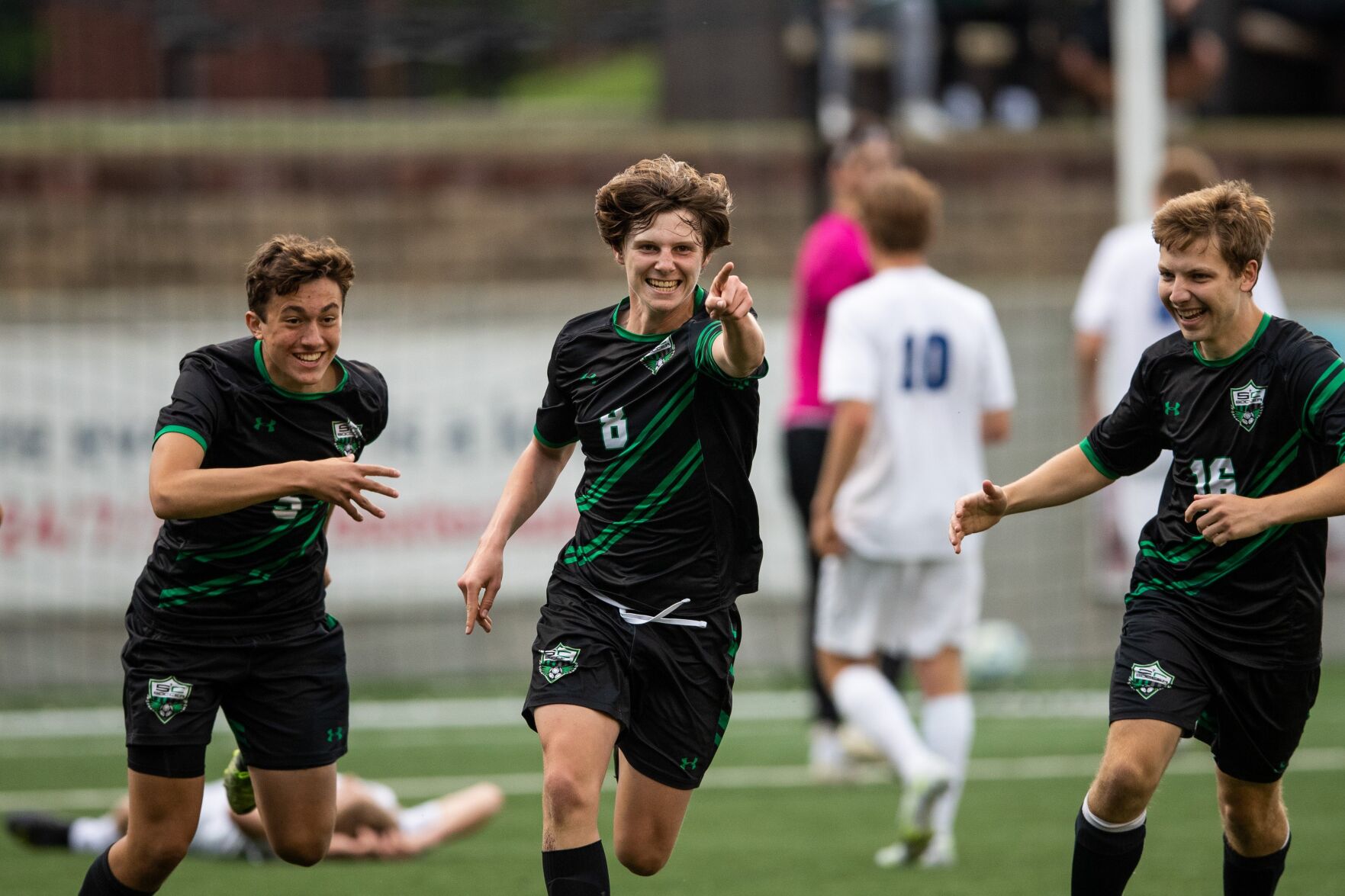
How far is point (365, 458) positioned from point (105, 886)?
6110 millimetres

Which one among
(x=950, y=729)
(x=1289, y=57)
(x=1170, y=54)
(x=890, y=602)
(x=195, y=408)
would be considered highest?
(x=1289, y=57)

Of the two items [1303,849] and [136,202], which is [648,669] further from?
[136,202]

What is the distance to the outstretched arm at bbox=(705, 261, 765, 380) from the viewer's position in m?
3.90

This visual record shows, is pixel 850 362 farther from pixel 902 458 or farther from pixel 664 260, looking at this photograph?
pixel 664 260

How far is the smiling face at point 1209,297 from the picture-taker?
410 cm

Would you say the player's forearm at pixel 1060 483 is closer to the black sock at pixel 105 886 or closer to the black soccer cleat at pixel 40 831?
the black sock at pixel 105 886

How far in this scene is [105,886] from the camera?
176 inches

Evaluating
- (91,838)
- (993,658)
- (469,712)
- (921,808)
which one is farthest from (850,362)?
(993,658)

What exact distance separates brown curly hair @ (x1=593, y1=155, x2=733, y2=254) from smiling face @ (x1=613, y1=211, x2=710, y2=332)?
0.02 metres

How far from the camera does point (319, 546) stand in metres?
4.79

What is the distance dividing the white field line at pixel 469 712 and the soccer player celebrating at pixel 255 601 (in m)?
4.64

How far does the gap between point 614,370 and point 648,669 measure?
0.74m

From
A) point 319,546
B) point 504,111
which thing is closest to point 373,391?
point 319,546

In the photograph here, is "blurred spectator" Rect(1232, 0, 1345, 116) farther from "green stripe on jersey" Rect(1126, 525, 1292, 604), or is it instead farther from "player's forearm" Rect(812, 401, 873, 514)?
"green stripe on jersey" Rect(1126, 525, 1292, 604)
